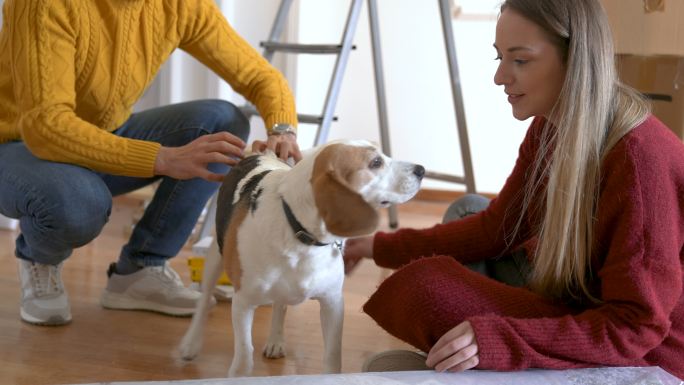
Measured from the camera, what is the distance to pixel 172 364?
1757mm

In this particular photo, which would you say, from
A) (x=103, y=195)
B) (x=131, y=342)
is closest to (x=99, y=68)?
(x=103, y=195)

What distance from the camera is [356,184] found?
55.1 inches

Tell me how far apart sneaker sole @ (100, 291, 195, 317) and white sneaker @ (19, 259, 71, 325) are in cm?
14

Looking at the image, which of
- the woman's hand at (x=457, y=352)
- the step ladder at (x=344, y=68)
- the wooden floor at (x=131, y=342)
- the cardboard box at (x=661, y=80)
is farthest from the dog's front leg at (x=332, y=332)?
the step ladder at (x=344, y=68)

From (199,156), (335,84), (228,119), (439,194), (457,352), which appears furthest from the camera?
(439,194)

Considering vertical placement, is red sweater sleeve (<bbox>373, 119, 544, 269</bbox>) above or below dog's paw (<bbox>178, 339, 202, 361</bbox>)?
above

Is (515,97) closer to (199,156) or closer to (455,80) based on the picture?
(199,156)

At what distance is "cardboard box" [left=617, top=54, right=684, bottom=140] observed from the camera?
1943 mm

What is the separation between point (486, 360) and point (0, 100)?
1.30 meters

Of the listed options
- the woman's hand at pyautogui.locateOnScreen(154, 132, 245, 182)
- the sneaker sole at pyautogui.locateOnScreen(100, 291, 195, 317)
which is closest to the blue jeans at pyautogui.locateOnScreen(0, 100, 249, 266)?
the sneaker sole at pyautogui.locateOnScreen(100, 291, 195, 317)

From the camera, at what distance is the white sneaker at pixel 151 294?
82.0 inches

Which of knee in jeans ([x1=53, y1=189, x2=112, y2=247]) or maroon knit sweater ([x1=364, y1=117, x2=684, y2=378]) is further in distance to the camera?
knee in jeans ([x1=53, y1=189, x2=112, y2=247])

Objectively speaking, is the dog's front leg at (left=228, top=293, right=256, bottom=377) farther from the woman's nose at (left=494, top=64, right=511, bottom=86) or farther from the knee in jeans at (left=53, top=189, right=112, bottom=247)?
the woman's nose at (left=494, top=64, right=511, bottom=86)

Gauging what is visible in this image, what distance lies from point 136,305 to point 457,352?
113cm
